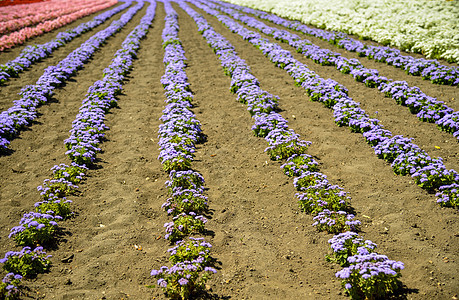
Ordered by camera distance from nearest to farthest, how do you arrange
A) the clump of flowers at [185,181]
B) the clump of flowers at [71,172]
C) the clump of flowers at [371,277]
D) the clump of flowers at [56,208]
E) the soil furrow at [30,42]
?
the clump of flowers at [371,277], the clump of flowers at [56,208], the clump of flowers at [185,181], the clump of flowers at [71,172], the soil furrow at [30,42]

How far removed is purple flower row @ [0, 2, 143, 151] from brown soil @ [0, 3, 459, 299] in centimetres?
37

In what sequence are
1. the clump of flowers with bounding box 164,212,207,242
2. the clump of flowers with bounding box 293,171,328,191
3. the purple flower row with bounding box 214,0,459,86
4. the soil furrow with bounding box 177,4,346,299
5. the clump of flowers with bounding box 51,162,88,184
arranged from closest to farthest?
the soil furrow with bounding box 177,4,346,299
the clump of flowers with bounding box 164,212,207,242
the clump of flowers with bounding box 293,171,328,191
the clump of flowers with bounding box 51,162,88,184
the purple flower row with bounding box 214,0,459,86

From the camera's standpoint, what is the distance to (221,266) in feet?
18.9

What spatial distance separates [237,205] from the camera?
7.32 m

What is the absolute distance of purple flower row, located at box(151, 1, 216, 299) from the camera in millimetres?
5078

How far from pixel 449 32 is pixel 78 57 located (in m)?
18.1

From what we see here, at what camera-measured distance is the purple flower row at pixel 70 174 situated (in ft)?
20.2

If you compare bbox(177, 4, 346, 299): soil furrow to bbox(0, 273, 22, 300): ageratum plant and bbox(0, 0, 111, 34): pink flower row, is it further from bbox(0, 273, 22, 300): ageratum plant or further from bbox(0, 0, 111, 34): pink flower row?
bbox(0, 0, 111, 34): pink flower row

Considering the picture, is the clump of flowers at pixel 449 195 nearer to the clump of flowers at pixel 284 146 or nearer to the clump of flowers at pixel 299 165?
the clump of flowers at pixel 299 165

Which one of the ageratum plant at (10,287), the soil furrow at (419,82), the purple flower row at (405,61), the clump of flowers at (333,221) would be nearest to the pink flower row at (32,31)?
the purple flower row at (405,61)

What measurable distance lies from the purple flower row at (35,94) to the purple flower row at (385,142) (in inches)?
384

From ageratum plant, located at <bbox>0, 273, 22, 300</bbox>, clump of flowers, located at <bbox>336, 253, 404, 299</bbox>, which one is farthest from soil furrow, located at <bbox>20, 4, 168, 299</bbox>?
clump of flowers, located at <bbox>336, 253, 404, 299</bbox>

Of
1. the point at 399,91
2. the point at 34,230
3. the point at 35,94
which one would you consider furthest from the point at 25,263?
the point at 399,91

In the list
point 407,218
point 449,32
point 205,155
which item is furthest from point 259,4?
point 407,218
